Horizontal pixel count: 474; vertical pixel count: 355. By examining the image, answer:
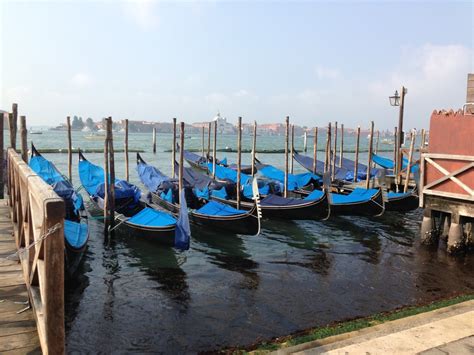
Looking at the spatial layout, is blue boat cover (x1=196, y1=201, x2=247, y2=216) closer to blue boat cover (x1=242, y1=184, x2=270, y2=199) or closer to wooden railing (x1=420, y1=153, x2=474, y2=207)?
blue boat cover (x1=242, y1=184, x2=270, y2=199)

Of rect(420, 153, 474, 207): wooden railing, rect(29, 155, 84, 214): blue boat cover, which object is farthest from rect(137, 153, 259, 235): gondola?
rect(420, 153, 474, 207): wooden railing

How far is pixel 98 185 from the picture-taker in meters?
11.6

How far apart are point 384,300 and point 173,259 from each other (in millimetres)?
4032

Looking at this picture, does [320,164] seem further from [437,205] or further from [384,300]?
[384,300]

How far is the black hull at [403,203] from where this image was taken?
12.6m

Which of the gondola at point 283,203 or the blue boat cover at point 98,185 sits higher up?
the blue boat cover at point 98,185

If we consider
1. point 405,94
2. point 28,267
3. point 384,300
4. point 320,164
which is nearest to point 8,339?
point 28,267

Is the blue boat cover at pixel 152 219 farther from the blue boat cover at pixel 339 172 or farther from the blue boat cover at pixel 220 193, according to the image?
the blue boat cover at pixel 339 172

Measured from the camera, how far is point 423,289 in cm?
698

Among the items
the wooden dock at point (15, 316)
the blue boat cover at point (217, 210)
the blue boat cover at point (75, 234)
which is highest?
the wooden dock at point (15, 316)

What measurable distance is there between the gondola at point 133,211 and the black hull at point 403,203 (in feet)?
22.3

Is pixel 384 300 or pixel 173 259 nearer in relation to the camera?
pixel 384 300

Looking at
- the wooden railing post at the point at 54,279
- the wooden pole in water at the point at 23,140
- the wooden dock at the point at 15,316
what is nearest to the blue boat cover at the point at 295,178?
the wooden pole in water at the point at 23,140

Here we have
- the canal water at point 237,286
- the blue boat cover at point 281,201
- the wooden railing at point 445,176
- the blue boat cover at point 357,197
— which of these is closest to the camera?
the canal water at point 237,286
